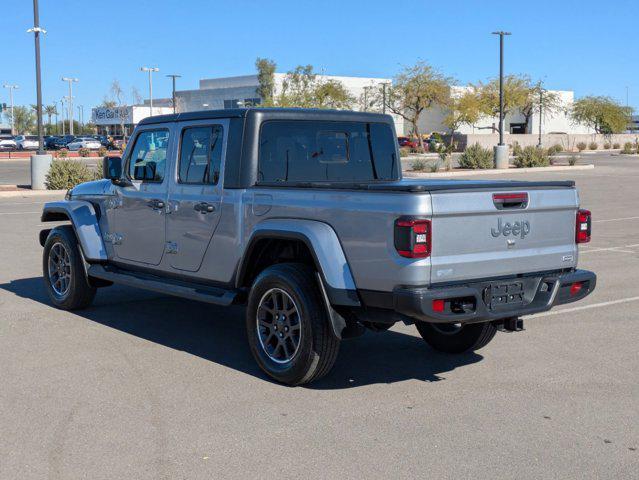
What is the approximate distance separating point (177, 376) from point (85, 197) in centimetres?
299

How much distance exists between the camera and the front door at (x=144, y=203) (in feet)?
24.8

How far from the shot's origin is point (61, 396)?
5910mm

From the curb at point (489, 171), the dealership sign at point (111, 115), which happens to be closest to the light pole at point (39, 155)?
the curb at point (489, 171)

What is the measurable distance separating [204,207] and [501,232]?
2419 millimetres

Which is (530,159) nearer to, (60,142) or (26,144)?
(60,142)

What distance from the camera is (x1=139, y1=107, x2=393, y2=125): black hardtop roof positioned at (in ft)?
22.6

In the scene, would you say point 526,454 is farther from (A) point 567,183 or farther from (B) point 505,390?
(A) point 567,183

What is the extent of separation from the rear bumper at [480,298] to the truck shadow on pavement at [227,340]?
3.14 ft

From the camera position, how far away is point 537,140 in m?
84.9

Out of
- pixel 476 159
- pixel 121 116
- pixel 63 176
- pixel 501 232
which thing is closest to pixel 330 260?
pixel 501 232

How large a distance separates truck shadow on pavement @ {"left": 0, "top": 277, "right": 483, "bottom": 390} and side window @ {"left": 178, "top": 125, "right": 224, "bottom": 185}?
1429mm

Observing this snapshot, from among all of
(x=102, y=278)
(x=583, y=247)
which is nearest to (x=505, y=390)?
(x=102, y=278)

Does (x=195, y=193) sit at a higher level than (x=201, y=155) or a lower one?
lower

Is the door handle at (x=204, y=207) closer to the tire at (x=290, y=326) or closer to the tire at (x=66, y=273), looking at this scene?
the tire at (x=290, y=326)
